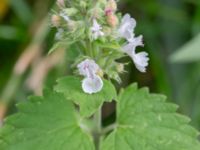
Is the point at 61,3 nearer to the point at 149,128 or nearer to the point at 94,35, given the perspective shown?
the point at 94,35

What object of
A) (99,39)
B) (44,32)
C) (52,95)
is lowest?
(52,95)

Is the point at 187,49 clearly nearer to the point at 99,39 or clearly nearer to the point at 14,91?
the point at 14,91

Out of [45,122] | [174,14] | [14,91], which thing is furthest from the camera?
[174,14]

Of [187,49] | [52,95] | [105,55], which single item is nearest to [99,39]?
[105,55]

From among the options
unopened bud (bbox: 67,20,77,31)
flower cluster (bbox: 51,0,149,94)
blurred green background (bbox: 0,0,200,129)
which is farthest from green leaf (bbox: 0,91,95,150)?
blurred green background (bbox: 0,0,200,129)

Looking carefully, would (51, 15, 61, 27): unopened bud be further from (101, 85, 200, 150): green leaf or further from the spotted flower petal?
(101, 85, 200, 150): green leaf

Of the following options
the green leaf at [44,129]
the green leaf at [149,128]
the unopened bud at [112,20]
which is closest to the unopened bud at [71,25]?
the unopened bud at [112,20]

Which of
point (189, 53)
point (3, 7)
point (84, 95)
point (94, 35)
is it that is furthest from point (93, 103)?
point (3, 7)
